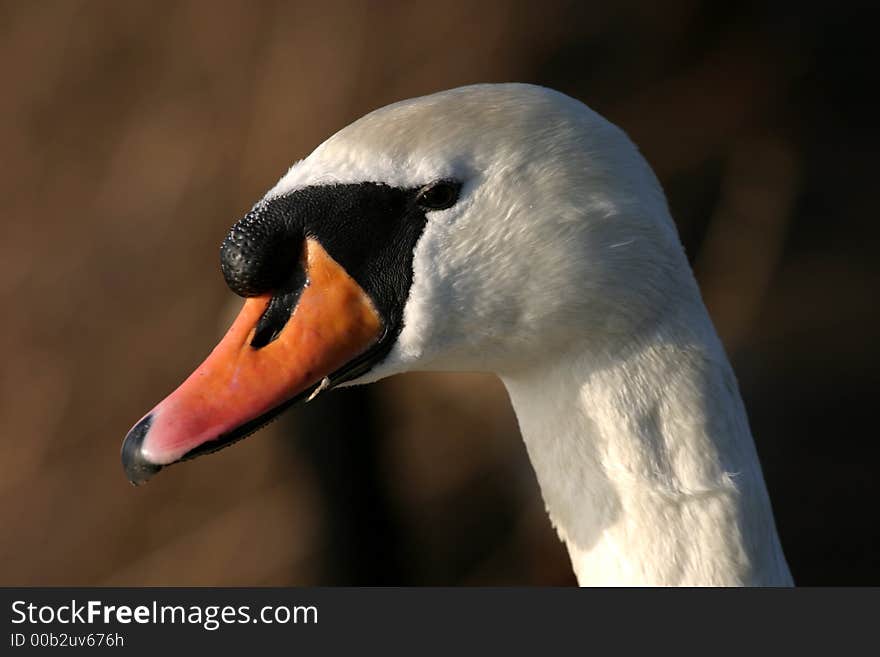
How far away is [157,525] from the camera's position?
16.0 ft

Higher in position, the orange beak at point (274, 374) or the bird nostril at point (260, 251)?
the bird nostril at point (260, 251)

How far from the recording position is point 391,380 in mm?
4922

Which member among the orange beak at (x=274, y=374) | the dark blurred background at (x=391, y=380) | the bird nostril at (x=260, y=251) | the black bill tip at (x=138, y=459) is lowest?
the dark blurred background at (x=391, y=380)

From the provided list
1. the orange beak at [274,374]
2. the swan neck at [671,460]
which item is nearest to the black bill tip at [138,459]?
the orange beak at [274,374]

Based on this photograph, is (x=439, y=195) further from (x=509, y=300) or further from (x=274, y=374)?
(x=274, y=374)

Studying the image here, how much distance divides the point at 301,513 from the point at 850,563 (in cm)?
238

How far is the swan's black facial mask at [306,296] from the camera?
1811 millimetres

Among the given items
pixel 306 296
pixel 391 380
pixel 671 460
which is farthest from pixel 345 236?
pixel 391 380

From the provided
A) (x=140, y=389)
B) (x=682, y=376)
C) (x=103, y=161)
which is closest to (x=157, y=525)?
(x=140, y=389)

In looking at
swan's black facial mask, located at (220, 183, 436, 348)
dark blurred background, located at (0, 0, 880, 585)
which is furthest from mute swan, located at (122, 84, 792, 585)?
dark blurred background, located at (0, 0, 880, 585)

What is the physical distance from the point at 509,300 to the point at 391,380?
10.2ft

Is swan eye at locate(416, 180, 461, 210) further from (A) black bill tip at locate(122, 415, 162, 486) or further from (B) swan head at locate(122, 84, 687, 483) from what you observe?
(A) black bill tip at locate(122, 415, 162, 486)

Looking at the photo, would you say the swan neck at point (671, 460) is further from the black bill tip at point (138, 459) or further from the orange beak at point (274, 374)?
the black bill tip at point (138, 459)

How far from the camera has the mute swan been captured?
71.2 inches
